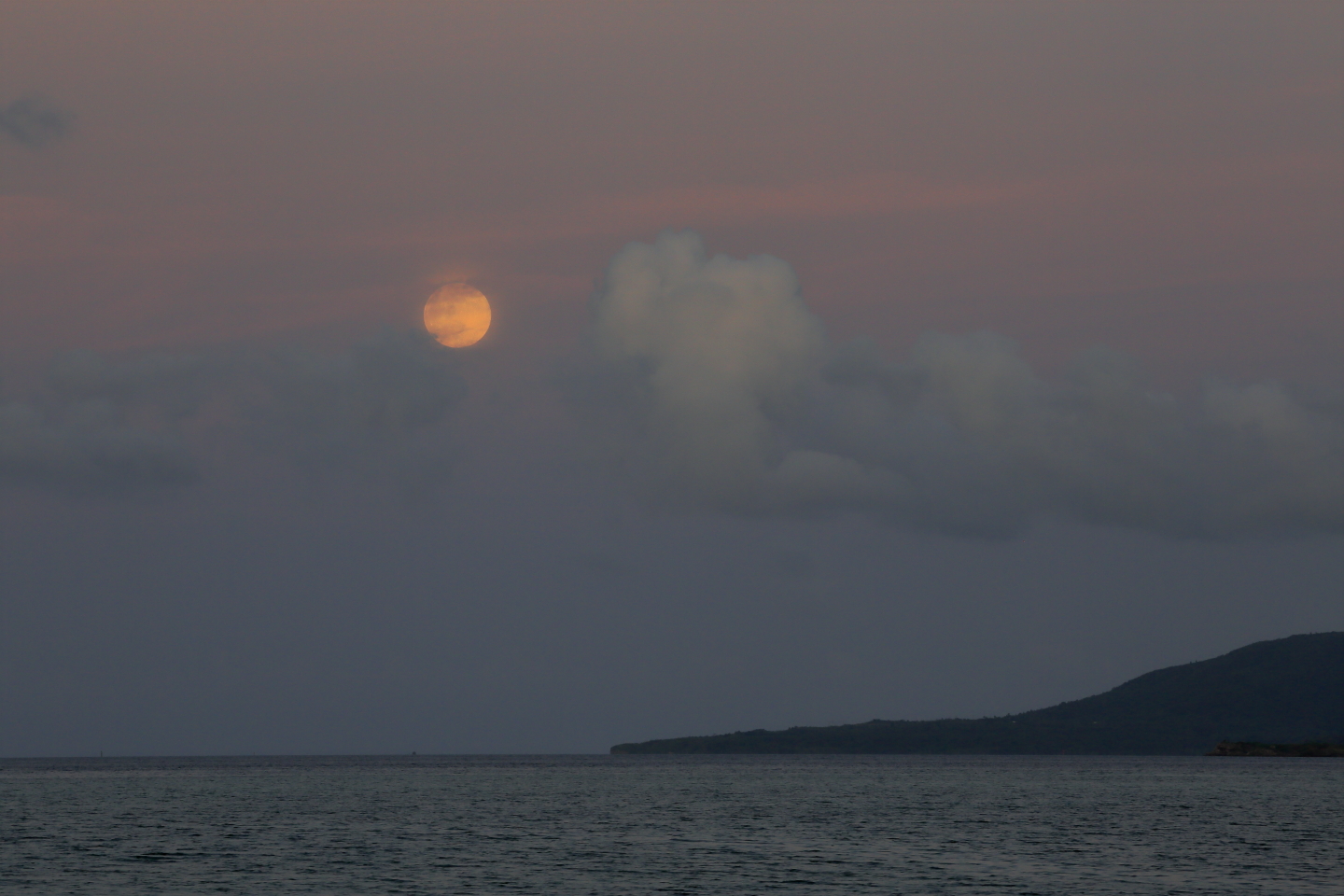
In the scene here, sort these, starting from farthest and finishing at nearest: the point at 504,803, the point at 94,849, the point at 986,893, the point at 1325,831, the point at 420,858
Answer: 1. the point at 504,803
2. the point at 1325,831
3. the point at 94,849
4. the point at 420,858
5. the point at 986,893

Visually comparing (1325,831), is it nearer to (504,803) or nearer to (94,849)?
(504,803)

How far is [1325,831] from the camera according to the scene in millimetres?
126000

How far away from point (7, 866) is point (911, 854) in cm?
6039

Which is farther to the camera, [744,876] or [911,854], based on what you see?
[911,854]

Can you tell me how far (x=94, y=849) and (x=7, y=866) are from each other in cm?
1300

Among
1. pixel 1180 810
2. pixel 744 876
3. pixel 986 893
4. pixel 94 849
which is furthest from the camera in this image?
pixel 1180 810

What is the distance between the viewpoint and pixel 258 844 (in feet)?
355

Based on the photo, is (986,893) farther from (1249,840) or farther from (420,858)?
(1249,840)

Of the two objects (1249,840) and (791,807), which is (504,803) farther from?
(1249,840)

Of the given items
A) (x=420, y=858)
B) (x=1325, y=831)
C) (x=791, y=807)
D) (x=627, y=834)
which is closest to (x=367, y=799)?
(x=791, y=807)

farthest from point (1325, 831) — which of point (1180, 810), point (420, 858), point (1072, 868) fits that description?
point (420, 858)

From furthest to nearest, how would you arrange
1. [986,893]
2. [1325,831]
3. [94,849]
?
[1325,831] → [94,849] → [986,893]

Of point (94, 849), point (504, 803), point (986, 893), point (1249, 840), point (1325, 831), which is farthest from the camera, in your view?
point (504, 803)

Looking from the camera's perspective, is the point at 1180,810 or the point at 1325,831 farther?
the point at 1180,810
